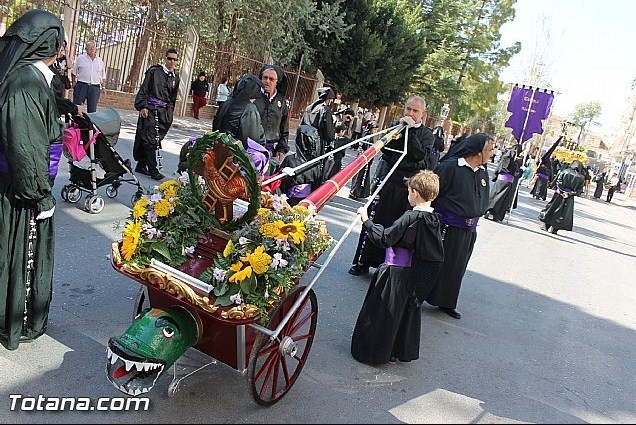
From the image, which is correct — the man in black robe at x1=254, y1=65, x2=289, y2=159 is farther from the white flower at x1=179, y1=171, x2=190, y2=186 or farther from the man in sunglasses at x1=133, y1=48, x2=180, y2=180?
the white flower at x1=179, y1=171, x2=190, y2=186

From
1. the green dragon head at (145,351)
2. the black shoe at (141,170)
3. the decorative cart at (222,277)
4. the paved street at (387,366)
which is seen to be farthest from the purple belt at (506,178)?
the green dragon head at (145,351)

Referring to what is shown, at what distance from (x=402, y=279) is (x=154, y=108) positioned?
570cm

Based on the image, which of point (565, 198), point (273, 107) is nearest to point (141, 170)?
point (273, 107)

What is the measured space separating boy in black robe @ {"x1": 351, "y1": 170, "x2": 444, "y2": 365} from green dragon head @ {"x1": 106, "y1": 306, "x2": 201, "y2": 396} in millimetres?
1685

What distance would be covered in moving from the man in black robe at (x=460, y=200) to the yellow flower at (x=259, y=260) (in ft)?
9.92

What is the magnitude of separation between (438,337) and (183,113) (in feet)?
54.4

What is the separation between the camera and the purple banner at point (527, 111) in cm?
1606

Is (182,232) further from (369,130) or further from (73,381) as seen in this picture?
(369,130)

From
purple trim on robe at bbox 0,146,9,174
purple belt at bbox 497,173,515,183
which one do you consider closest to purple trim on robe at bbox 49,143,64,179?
purple trim on robe at bbox 0,146,9,174

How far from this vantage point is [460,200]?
17.9 feet

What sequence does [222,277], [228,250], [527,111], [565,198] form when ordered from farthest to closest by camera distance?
[527,111]
[565,198]
[228,250]
[222,277]

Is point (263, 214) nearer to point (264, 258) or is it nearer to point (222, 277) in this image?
point (264, 258)

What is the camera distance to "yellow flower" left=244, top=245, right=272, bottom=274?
9.41 feet

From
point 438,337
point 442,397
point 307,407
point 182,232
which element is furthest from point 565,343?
point 182,232
